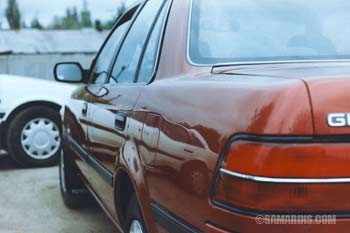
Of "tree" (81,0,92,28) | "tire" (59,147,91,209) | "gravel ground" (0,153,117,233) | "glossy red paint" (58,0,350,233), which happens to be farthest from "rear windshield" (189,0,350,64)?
"tree" (81,0,92,28)

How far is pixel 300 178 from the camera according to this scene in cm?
159

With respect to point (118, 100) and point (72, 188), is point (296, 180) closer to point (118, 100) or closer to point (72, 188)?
point (118, 100)

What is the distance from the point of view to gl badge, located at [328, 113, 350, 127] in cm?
158

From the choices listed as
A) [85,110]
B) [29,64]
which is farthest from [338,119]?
[29,64]

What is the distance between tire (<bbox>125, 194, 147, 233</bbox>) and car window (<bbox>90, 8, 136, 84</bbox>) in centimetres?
131

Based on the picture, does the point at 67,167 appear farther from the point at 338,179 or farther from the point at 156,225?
the point at 338,179

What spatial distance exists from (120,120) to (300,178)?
54.5 inches

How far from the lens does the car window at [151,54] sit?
2693 mm

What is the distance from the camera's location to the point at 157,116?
2.23 m

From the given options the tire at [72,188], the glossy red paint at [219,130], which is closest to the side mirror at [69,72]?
the tire at [72,188]

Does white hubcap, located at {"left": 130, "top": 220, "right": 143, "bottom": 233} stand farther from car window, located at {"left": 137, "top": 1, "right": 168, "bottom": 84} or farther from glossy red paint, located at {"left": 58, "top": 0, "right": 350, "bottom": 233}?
car window, located at {"left": 137, "top": 1, "right": 168, "bottom": 84}

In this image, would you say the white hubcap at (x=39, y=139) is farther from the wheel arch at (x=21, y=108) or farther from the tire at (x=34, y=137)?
the wheel arch at (x=21, y=108)

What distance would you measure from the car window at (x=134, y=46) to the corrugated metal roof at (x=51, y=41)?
16100mm

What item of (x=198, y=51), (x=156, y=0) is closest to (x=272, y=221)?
(x=198, y=51)
